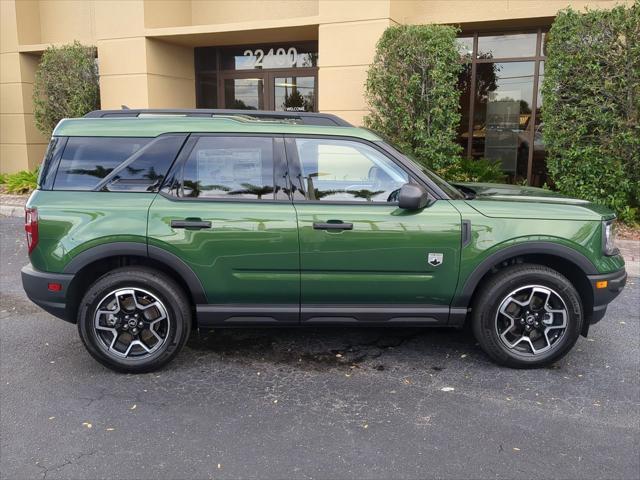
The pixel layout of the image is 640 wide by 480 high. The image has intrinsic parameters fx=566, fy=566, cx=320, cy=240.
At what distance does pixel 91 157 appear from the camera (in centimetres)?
409

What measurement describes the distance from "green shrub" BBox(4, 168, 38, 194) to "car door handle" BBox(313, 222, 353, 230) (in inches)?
452

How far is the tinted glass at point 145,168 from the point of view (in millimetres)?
4062

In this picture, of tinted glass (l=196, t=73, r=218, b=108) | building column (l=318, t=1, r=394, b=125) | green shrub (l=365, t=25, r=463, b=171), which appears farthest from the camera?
tinted glass (l=196, t=73, r=218, b=108)

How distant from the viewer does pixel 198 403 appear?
12.1 ft

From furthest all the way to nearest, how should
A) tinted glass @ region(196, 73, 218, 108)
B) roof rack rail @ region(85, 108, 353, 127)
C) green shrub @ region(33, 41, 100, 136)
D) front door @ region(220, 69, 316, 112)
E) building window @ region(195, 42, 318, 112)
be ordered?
tinted glass @ region(196, 73, 218, 108), front door @ region(220, 69, 316, 112), building window @ region(195, 42, 318, 112), green shrub @ region(33, 41, 100, 136), roof rack rail @ region(85, 108, 353, 127)

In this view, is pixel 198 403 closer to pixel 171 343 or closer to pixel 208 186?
pixel 171 343

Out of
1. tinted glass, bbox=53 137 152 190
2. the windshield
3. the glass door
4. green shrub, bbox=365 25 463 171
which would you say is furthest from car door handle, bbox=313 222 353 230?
the glass door

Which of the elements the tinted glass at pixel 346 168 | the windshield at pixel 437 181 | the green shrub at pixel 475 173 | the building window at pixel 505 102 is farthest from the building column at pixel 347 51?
the tinted glass at pixel 346 168

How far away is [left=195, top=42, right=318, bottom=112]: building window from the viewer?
1309 centimetres

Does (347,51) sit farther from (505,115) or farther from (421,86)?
(505,115)

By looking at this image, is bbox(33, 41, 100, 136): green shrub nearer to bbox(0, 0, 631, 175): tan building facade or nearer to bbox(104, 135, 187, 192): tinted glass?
bbox(0, 0, 631, 175): tan building facade

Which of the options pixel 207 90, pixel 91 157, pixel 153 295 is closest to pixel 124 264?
pixel 153 295

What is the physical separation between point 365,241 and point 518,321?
4.20ft

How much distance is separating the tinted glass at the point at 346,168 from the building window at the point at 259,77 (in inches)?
370
